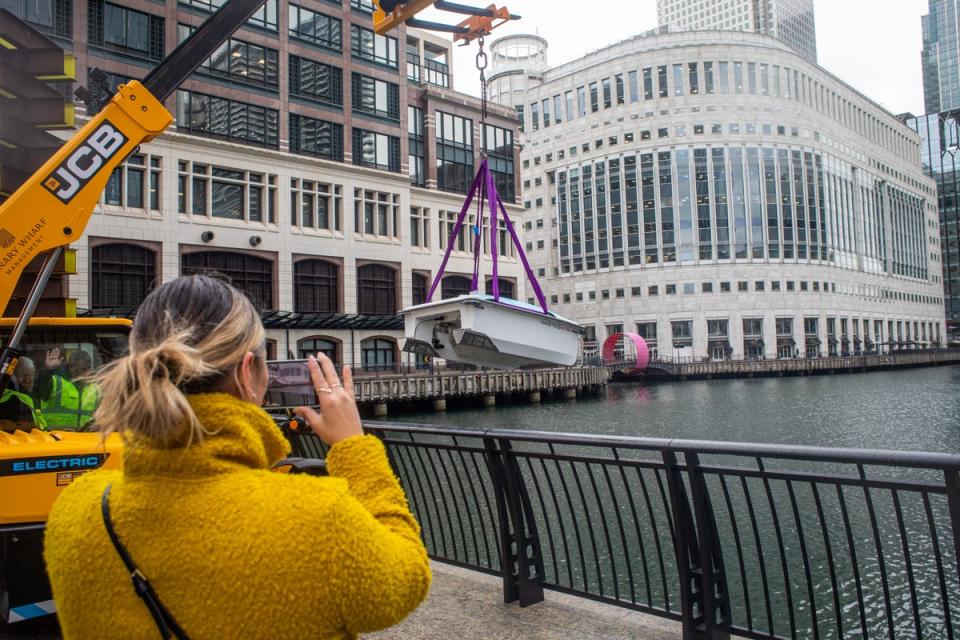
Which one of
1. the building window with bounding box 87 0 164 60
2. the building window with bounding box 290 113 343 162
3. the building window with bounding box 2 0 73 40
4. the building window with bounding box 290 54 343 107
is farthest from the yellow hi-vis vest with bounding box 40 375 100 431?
the building window with bounding box 290 54 343 107

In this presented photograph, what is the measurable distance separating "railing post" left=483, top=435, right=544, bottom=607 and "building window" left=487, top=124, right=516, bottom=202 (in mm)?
51307

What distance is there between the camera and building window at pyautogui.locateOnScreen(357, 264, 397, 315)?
4700cm

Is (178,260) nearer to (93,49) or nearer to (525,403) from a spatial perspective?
(93,49)

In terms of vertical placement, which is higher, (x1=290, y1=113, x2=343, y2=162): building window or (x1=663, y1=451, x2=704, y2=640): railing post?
(x1=290, y1=113, x2=343, y2=162): building window

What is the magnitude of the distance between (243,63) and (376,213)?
1194 cm

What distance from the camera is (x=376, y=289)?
4788 centimetres

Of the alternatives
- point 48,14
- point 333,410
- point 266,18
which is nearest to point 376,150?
point 266,18

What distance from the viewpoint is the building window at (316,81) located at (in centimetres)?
4431

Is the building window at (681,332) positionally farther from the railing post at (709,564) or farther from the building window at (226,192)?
the railing post at (709,564)

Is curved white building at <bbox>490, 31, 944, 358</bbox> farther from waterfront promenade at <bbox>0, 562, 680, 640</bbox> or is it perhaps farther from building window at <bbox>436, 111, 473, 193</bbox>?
waterfront promenade at <bbox>0, 562, 680, 640</bbox>

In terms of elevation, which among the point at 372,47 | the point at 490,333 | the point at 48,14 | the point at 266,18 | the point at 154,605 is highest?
the point at 372,47

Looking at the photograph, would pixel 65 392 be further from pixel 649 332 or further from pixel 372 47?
pixel 649 332

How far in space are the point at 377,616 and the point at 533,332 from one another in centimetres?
928

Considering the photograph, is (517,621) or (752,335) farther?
(752,335)
